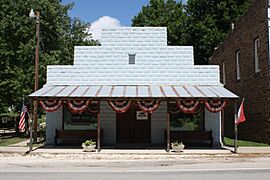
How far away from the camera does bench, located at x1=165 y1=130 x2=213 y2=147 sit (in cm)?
2025

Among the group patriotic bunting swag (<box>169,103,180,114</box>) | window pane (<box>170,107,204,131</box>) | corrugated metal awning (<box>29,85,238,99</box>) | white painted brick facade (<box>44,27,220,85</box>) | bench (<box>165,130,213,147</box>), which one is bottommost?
bench (<box>165,130,213,147</box>)

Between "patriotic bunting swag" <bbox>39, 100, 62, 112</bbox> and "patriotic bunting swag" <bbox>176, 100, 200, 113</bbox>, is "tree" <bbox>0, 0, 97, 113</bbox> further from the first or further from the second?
"patriotic bunting swag" <bbox>176, 100, 200, 113</bbox>

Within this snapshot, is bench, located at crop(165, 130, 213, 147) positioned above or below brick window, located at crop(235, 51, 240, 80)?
below

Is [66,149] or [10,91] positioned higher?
[10,91]

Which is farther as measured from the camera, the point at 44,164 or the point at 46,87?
the point at 46,87

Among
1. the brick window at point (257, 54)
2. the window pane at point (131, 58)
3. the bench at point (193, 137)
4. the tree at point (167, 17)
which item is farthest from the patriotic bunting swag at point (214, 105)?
the tree at point (167, 17)

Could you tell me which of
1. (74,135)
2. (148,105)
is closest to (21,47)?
(74,135)

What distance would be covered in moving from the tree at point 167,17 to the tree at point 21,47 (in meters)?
14.5

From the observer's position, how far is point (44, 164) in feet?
47.2

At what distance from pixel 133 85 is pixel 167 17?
2607 centimetres

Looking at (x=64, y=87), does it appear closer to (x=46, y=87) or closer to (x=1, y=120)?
(x=46, y=87)

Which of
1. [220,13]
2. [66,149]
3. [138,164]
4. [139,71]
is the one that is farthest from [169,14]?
[138,164]

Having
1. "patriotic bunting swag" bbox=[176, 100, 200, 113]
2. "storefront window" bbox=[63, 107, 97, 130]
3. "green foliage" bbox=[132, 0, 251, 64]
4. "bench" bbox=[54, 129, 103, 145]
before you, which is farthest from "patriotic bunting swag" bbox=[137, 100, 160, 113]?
"green foliage" bbox=[132, 0, 251, 64]

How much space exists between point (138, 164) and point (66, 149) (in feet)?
19.8
